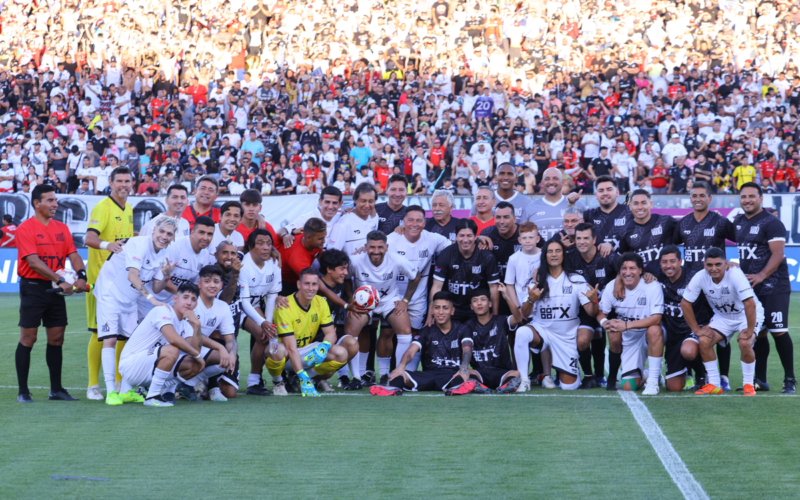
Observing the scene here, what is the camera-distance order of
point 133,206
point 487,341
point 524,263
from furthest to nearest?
point 133,206
point 524,263
point 487,341

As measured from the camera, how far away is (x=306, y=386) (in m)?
8.02

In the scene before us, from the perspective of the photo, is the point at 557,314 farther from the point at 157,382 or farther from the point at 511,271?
the point at 157,382

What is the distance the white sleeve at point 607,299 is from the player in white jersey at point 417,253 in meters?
1.78

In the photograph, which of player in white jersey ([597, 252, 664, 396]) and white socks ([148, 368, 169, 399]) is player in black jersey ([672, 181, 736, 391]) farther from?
white socks ([148, 368, 169, 399])

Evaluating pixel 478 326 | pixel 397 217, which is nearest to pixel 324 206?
pixel 397 217

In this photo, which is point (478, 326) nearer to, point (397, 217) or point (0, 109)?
point (397, 217)

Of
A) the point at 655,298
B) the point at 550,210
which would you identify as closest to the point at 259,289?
the point at 550,210

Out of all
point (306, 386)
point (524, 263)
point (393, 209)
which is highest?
point (393, 209)

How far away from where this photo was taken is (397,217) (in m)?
9.62

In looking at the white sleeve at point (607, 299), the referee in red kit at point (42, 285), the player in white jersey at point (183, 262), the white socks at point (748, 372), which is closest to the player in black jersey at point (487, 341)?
the white sleeve at point (607, 299)

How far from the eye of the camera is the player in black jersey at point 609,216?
29.1ft

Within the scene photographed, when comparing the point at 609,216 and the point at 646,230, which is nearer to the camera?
the point at 646,230

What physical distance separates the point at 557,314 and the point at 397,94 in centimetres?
1584

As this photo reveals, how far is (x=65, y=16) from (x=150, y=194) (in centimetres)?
1219
